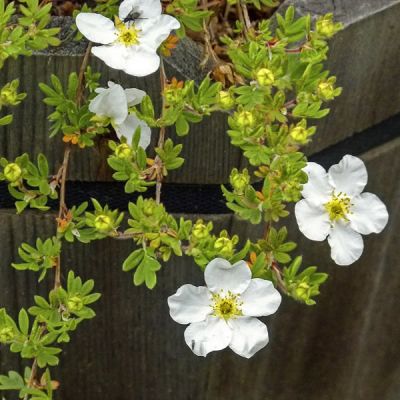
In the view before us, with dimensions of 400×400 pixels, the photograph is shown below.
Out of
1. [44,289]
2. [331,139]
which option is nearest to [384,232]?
[331,139]

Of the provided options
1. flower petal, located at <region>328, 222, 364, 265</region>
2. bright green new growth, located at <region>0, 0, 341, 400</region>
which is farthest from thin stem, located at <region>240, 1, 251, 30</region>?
flower petal, located at <region>328, 222, 364, 265</region>

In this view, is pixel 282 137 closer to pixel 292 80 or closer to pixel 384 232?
pixel 292 80

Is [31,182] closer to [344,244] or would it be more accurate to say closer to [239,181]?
[239,181]

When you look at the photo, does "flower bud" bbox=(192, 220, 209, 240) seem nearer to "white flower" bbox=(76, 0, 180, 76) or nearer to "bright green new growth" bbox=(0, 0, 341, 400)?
"bright green new growth" bbox=(0, 0, 341, 400)

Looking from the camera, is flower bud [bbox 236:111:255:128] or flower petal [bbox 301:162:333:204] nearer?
flower bud [bbox 236:111:255:128]

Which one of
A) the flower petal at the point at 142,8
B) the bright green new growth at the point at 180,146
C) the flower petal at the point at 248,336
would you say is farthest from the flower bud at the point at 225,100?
the flower petal at the point at 248,336

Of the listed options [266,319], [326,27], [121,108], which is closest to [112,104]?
[121,108]
